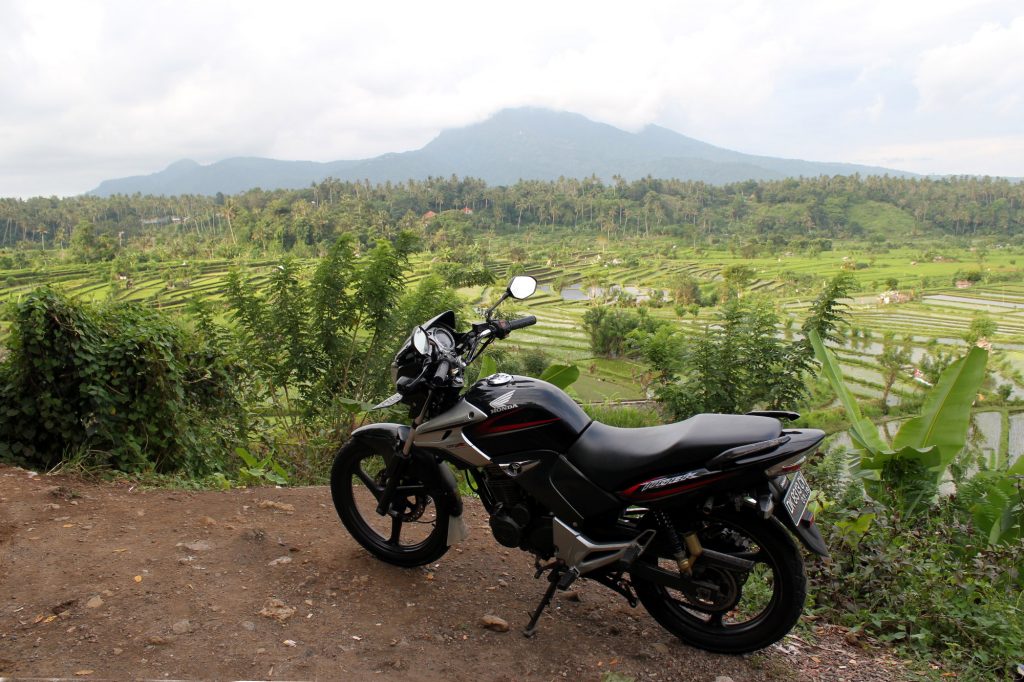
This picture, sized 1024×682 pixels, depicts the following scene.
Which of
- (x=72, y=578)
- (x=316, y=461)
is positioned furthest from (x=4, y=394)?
(x=316, y=461)

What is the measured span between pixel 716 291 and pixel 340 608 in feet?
157

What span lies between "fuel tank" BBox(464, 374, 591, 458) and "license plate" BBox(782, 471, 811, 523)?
770 mm

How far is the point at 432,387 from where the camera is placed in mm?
2723

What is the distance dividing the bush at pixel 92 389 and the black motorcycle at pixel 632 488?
252 centimetres

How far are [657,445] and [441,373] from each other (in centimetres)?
88

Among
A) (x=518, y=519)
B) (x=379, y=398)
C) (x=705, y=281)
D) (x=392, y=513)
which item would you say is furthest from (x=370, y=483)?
(x=705, y=281)

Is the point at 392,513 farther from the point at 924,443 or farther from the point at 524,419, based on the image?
the point at 924,443

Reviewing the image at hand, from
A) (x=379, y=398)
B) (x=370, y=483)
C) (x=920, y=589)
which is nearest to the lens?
(x=920, y=589)

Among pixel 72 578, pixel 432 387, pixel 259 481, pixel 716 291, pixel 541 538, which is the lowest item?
pixel 716 291

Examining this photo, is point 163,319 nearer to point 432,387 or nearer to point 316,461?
point 316,461

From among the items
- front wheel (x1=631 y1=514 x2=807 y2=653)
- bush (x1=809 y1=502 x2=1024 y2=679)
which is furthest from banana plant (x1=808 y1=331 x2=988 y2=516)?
front wheel (x1=631 y1=514 x2=807 y2=653)

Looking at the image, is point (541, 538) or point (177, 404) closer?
point (541, 538)

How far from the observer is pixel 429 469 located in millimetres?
3047

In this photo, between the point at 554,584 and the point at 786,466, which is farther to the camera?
the point at 554,584
